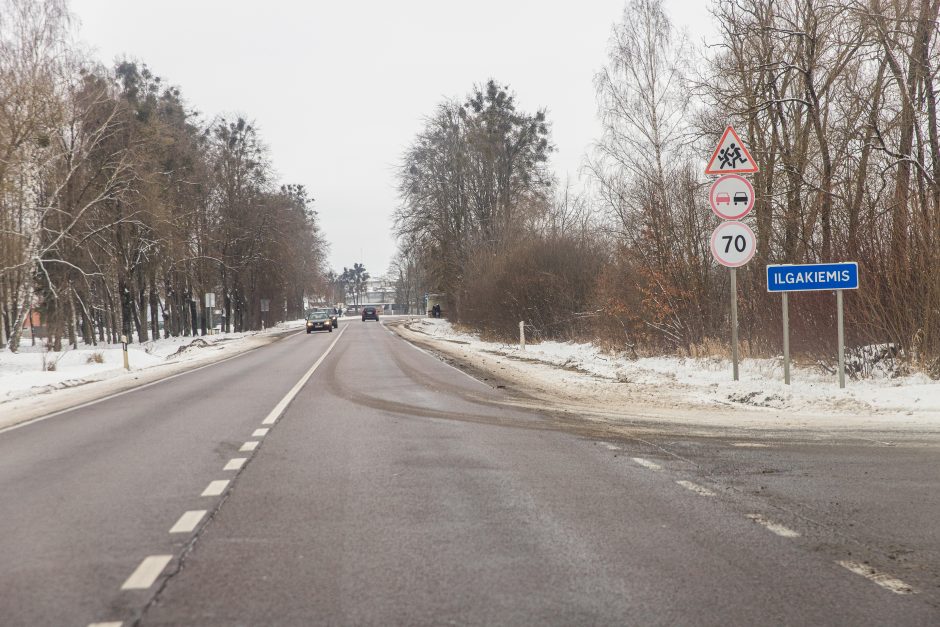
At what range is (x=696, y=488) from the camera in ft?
21.2

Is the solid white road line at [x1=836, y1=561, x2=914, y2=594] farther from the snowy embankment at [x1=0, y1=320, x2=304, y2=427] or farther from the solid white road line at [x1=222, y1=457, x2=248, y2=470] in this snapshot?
the snowy embankment at [x1=0, y1=320, x2=304, y2=427]

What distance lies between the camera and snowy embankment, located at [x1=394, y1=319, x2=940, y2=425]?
11.0 meters

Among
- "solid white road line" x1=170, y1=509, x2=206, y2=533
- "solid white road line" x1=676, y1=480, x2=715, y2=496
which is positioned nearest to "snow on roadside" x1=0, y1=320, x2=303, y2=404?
"solid white road line" x1=170, y1=509, x2=206, y2=533

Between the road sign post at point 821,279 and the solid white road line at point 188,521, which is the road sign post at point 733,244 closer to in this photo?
the road sign post at point 821,279

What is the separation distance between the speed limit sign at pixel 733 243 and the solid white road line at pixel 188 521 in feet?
30.9

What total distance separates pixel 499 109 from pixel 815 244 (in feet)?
120

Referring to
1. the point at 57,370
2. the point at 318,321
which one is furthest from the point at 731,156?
the point at 318,321

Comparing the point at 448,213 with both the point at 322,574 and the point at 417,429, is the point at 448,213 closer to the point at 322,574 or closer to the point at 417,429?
the point at 417,429

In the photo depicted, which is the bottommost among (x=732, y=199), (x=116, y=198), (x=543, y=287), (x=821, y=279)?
(x=821, y=279)

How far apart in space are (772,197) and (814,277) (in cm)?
468

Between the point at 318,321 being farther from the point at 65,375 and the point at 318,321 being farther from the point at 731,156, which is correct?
the point at 731,156

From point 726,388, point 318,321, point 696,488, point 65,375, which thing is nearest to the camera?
point 696,488

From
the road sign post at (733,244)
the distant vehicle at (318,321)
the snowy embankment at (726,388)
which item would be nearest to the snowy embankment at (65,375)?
the snowy embankment at (726,388)

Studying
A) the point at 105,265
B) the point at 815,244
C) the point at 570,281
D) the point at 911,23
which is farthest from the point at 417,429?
the point at 105,265
